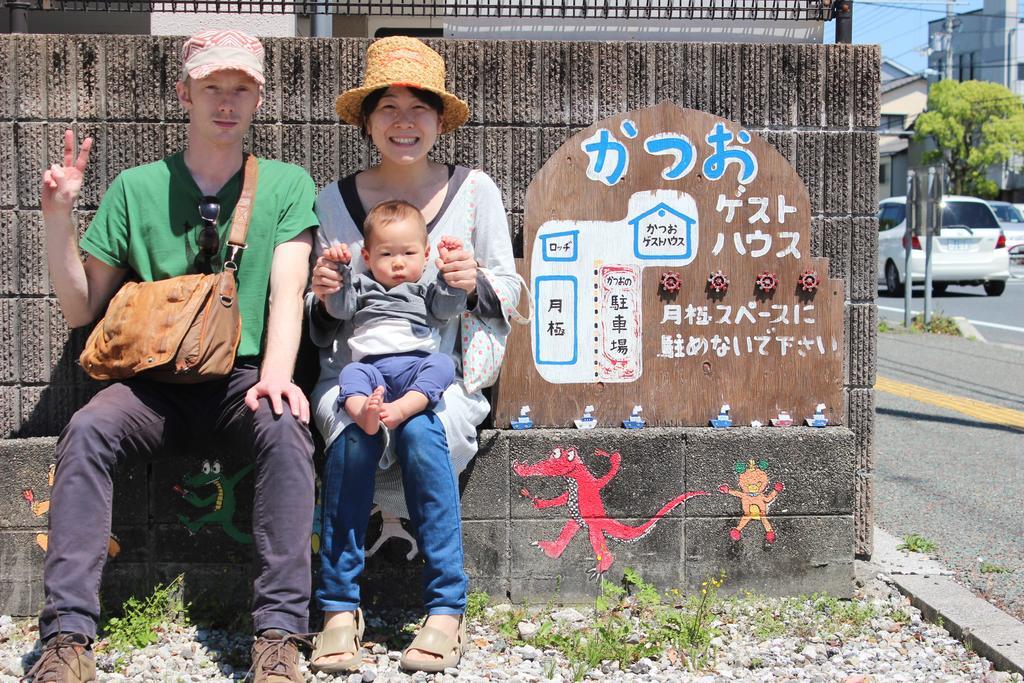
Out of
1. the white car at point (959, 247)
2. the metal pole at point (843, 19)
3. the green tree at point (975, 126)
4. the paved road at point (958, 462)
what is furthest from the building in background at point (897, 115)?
the metal pole at point (843, 19)

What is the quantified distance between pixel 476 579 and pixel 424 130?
160 centimetres

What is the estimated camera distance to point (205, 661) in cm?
346

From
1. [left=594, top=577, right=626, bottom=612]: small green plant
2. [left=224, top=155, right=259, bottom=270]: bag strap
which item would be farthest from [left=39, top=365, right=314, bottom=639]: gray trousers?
[left=594, top=577, right=626, bottom=612]: small green plant

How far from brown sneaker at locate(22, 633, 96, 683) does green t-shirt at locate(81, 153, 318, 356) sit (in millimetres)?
1008

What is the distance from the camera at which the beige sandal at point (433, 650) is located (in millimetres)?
3307

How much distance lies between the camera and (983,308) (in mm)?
17250

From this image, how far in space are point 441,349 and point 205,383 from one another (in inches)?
30.1

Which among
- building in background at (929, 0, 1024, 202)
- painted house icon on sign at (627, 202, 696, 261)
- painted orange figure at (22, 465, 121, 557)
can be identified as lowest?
painted orange figure at (22, 465, 121, 557)

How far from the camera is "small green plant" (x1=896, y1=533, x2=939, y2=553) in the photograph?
15.3ft

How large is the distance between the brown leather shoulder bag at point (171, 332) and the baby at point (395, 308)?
0.34m

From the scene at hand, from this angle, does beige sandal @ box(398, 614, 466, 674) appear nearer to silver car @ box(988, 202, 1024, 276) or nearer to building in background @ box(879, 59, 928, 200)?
silver car @ box(988, 202, 1024, 276)

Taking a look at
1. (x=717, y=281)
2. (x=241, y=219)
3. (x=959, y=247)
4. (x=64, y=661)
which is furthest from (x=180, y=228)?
(x=959, y=247)

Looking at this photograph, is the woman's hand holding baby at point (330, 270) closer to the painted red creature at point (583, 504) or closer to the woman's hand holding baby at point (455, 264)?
the woman's hand holding baby at point (455, 264)

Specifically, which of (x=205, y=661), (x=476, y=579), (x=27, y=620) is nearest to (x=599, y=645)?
(x=476, y=579)
